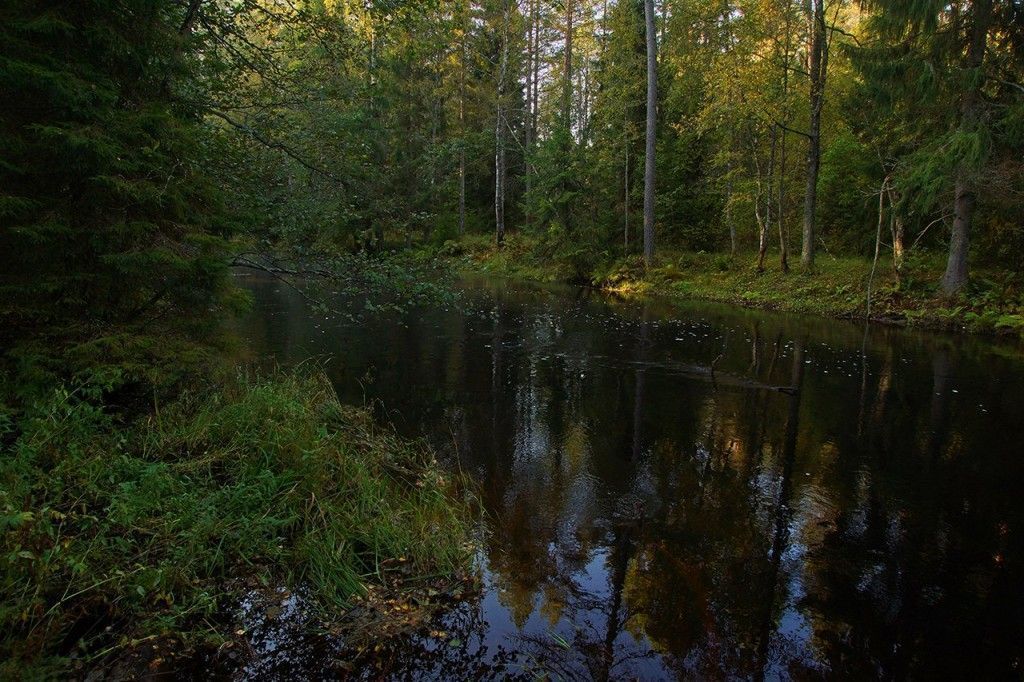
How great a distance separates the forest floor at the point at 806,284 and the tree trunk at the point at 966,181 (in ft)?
2.16

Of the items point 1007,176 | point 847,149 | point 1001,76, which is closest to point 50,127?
point 1007,176

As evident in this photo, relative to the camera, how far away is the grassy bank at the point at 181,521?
316 centimetres

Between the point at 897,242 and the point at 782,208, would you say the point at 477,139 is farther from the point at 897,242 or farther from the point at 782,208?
the point at 897,242

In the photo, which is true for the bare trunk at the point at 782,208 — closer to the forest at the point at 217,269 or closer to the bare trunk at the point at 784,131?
the bare trunk at the point at 784,131

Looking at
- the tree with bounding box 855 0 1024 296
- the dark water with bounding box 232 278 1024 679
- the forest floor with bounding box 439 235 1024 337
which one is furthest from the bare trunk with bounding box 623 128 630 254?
the dark water with bounding box 232 278 1024 679

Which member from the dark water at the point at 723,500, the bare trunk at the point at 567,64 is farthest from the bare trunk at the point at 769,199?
the bare trunk at the point at 567,64

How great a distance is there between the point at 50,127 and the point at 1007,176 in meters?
17.7

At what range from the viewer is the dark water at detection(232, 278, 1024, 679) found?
384cm

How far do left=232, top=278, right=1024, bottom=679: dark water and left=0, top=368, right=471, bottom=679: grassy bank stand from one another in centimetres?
74

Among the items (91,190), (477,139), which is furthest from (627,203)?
(91,190)

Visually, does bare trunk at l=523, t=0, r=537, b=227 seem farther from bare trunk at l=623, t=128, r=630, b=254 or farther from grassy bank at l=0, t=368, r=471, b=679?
grassy bank at l=0, t=368, r=471, b=679

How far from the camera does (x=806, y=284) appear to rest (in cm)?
2008

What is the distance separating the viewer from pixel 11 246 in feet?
16.6

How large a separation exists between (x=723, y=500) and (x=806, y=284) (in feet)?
53.7
